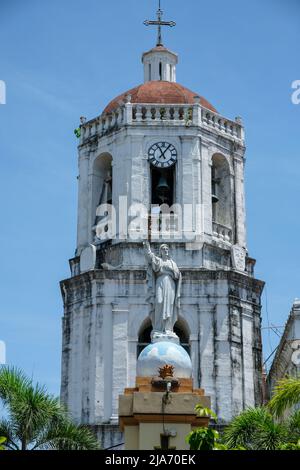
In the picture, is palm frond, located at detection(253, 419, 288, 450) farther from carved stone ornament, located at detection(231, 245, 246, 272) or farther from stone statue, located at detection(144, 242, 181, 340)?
carved stone ornament, located at detection(231, 245, 246, 272)

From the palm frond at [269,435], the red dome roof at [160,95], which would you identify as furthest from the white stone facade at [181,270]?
the palm frond at [269,435]

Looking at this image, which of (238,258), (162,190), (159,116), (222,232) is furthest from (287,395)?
(159,116)

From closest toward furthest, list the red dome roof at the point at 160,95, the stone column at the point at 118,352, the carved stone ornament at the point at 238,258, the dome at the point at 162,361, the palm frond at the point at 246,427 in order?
1. the dome at the point at 162,361
2. the palm frond at the point at 246,427
3. the stone column at the point at 118,352
4. the carved stone ornament at the point at 238,258
5. the red dome roof at the point at 160,95

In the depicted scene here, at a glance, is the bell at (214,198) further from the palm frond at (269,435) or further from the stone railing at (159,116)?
the palm frond at (269,435)

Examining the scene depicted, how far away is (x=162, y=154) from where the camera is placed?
41.8 m

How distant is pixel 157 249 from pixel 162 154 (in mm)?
3601

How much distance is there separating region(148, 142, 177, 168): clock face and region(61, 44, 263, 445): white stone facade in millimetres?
184

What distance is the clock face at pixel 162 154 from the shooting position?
4169 centimetres

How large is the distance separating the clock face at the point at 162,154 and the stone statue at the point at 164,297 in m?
16.8

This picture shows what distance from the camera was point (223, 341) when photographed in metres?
39.1

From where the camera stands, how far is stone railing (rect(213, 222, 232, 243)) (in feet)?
137
